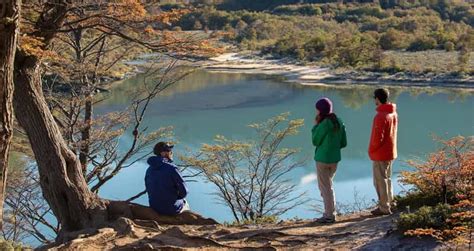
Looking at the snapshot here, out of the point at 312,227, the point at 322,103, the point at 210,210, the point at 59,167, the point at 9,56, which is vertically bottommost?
the point at 210,210

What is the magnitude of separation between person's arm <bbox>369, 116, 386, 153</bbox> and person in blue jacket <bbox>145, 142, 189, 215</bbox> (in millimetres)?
1424

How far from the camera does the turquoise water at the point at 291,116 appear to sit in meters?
13.1

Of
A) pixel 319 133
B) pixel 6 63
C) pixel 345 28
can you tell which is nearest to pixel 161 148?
pixel 319 133

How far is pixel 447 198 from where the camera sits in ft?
14.4

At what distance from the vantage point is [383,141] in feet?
14.0

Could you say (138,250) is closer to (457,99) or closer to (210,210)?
(210,210)

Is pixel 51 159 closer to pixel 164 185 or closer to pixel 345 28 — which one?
pixel 164 185

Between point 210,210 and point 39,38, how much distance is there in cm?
829

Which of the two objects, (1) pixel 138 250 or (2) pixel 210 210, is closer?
(1) pixel 138 250

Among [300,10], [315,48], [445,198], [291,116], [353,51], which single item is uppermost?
[300,10]

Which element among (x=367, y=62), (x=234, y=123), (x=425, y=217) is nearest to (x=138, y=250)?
(x=425, y=217)

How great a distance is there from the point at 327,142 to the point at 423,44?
3906 centimetres

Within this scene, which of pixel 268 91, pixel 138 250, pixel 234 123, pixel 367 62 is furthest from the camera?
pixel 367 62

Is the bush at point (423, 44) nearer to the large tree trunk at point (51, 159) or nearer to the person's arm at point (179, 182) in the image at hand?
the person's arm at point (179, 182)
